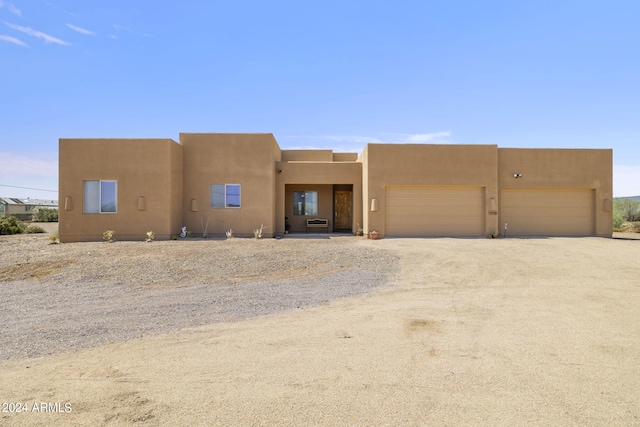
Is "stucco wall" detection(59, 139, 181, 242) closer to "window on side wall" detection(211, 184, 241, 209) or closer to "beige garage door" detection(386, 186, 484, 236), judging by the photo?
"window on side wall" detection(211, 184, 241, 209)

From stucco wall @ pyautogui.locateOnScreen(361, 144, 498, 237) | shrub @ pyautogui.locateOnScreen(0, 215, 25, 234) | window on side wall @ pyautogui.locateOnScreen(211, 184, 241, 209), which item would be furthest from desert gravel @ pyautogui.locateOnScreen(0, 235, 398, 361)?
shrub @ pyautogui.locateOnScreen(0, 215, 25, 234)

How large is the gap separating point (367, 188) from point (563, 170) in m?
9.05

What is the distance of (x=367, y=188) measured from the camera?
55.9 ft

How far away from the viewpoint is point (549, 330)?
5.23 metres

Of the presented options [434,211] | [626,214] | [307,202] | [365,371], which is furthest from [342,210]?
[626,214]

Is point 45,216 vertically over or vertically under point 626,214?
under

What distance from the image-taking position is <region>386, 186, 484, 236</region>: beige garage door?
56.1 feet

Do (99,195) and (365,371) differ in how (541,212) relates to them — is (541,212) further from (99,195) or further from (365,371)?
(99,195)

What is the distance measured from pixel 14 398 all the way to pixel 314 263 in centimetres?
809

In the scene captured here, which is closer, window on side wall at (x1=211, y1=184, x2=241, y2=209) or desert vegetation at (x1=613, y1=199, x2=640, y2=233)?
window on side wall at (x1=211, y1=184, x2=241, y2=209)

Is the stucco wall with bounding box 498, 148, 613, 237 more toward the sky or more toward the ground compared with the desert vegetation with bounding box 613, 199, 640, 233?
more toward the sky

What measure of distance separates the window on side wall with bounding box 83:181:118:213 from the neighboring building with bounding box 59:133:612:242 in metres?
0.04

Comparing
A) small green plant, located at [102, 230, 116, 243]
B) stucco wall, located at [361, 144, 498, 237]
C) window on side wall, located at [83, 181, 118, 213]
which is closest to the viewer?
small green plant, located at [102, 230, 116, 243]

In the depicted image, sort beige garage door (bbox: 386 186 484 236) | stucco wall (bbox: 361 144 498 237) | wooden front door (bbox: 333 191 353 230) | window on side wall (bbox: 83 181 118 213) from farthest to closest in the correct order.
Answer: wooden front door (bbox: 333 191 353 230), beige garage door (bbox: 386 186 484 236), stucco wall (bbox: 361 144 498 237), window on side wall (bbox: 83 181 118 213)
